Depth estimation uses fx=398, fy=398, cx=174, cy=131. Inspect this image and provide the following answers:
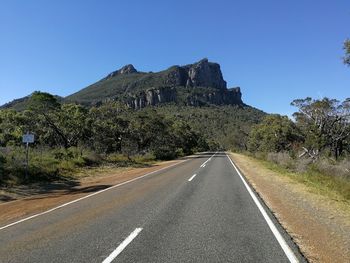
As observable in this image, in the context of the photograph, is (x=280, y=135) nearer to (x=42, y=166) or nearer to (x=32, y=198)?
(x=42, y=166)

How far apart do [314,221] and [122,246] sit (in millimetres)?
5346

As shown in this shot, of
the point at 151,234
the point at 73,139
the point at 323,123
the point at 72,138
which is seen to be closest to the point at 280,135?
the point at 323,123

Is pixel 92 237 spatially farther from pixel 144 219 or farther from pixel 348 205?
pixel 348 205

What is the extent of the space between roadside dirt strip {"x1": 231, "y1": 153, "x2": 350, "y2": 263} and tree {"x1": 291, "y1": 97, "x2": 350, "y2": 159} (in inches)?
1289

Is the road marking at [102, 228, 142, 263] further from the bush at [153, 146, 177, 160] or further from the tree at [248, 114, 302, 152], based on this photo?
the tree at [248, 114, 302, 152]

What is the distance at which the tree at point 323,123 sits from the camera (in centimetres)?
4731

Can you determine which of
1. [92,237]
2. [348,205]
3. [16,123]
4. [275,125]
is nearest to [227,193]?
[348,205]

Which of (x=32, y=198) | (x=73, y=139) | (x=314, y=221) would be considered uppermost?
(x=73, y=139)

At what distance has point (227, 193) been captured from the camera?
15742 millimetres

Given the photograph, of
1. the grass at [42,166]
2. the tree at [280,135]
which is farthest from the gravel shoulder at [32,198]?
the tree at [280,135]

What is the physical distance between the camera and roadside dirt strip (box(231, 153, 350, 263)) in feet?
23.9

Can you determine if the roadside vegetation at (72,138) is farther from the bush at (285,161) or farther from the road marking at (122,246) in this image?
the bush at (285,161)

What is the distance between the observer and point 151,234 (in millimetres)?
8414

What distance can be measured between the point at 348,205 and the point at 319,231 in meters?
4.81
